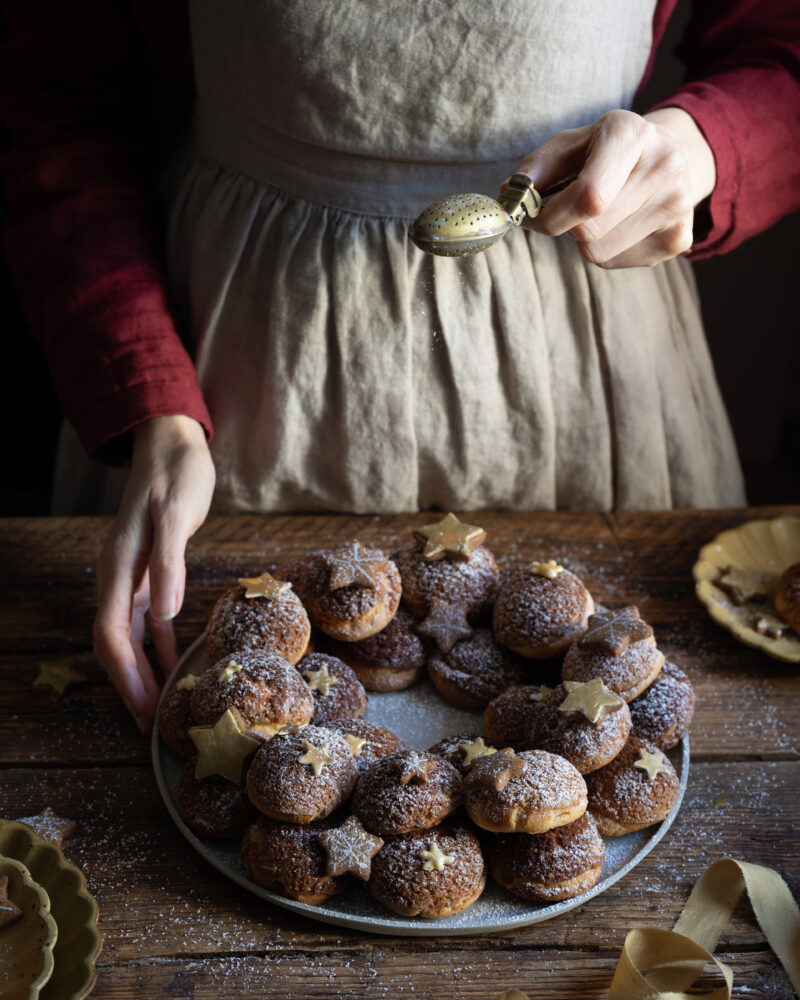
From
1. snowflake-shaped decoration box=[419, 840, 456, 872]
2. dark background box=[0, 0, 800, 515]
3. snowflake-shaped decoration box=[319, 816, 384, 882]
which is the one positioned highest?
snowflake-shaped decoration box=[419, 840, 456, 872]

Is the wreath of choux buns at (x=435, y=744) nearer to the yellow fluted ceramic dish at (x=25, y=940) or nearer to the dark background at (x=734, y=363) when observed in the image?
the yellow fluted ceramic dish at (x=25, y=940)

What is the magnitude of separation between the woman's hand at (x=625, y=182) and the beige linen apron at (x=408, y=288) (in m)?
0.14

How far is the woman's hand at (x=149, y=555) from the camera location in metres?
0.88

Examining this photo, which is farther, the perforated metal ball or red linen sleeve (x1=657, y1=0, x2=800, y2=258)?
red linen sleeve (x1=657, y1=0, x2=800, y2=258)

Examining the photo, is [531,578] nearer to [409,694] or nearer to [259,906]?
[409,694]

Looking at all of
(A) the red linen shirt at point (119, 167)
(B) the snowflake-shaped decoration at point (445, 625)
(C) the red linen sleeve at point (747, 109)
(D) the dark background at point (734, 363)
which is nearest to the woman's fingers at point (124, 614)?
(A) the red linen shirt at point (119, 167)

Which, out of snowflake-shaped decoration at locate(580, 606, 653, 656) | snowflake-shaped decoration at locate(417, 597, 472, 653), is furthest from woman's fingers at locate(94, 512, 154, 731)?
snowflake-shaped decoration at locate(580, 606, 653, 656)

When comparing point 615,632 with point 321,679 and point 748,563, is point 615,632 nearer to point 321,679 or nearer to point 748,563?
point 321,679

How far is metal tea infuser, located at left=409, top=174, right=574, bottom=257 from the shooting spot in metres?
0.73

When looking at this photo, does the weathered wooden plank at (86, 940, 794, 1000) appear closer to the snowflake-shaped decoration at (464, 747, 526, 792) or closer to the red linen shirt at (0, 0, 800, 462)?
the snowflake-shaped decoration at (464, 747, 526, 792)

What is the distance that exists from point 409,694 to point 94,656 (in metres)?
0.33

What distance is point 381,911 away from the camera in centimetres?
68

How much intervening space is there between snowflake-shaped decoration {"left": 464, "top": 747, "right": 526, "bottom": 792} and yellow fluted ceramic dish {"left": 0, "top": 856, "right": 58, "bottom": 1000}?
30 cm

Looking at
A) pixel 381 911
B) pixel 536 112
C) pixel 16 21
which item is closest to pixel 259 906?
pixel 381 911
